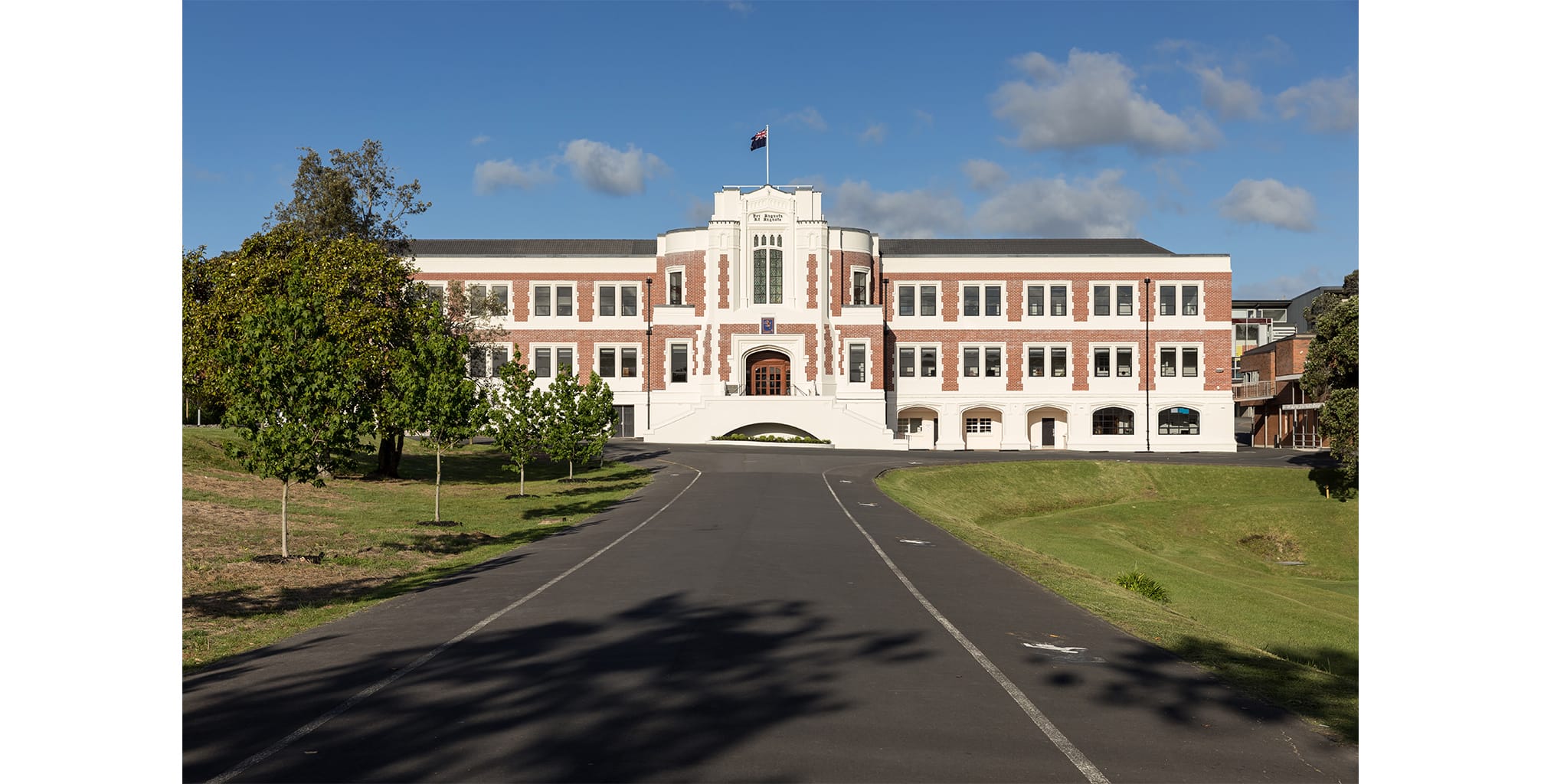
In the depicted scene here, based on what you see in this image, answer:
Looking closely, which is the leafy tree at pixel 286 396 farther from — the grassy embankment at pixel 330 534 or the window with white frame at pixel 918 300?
the window with white frame at pixel 918 300

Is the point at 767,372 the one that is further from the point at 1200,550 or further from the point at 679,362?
the point at 1200,550

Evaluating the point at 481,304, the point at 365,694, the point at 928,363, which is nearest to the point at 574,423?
the point at 481,304

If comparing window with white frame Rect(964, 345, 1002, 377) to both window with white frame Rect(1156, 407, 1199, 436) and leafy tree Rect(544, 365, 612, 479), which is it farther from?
leafy tree Rect(544, 365, 612, 479)

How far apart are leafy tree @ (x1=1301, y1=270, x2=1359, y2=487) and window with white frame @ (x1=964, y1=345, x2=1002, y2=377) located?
23572 mm

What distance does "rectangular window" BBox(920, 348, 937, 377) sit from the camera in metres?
67.7

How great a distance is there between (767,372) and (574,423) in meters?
23.5

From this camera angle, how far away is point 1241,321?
101 metres

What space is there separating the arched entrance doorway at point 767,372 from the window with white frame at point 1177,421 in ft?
80.2

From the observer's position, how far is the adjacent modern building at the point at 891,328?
6531cm

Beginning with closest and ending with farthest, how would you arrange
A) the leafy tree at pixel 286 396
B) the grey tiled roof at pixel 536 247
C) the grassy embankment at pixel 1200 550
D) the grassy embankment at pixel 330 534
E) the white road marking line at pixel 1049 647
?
1. the white road marking line at pixel 1049 647
2. the grassy embankment at pixel 1200 550
3. the grassy embankment at pixel 330 534
4. the leafy tree at pixel 286 396
5. the grey tiled roof at pixel 536 247

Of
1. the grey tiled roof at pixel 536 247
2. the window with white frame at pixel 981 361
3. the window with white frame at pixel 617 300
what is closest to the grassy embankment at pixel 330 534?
the window with white frame at pixel 617 300

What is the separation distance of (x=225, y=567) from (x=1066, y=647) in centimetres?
1572

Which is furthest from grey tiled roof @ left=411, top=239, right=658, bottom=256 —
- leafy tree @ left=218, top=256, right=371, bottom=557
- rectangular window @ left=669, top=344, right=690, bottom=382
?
leafy tree @ left=218, top=256, right=371, bottom=557

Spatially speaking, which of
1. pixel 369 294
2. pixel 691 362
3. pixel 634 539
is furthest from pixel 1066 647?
pixel 691 362
